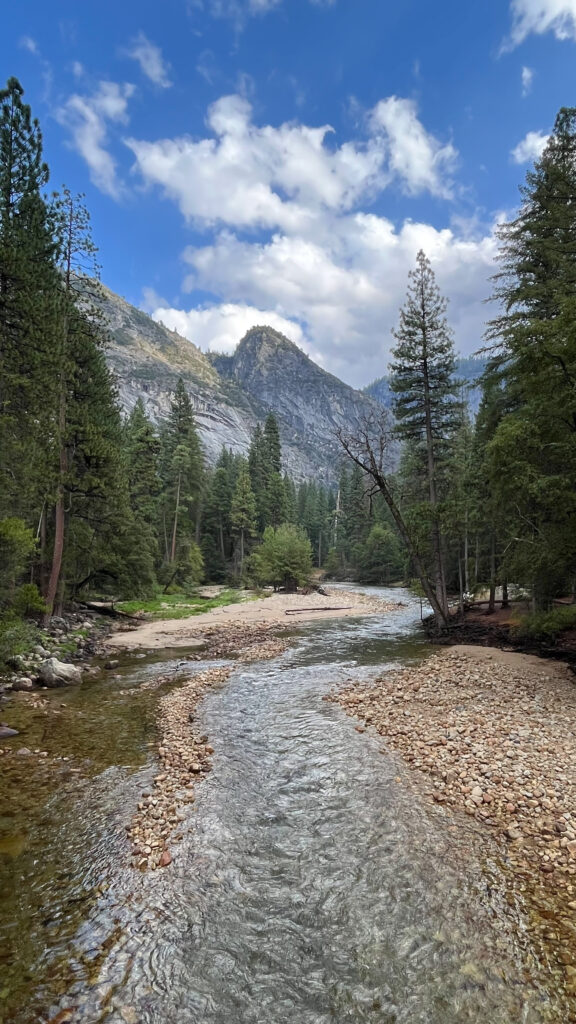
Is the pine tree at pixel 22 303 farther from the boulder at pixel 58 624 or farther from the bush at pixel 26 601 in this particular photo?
the boulder at pixel 58 624

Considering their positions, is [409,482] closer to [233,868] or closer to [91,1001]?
[233,868]

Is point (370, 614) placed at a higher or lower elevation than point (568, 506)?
lower

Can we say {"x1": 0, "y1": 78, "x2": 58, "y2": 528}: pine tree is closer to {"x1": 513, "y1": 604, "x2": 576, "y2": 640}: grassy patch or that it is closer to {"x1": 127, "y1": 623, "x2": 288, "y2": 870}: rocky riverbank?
{"x1": 127, "y1": 623, "x2": 288, "y2": 870}: rocky riverbank

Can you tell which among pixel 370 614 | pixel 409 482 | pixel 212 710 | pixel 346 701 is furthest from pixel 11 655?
pixel 370 614

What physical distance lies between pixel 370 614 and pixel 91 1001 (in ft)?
90.4

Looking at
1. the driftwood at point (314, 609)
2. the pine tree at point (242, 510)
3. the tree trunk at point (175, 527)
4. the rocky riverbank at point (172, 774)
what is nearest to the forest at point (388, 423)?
the rocky riverbank at point (172, 774)

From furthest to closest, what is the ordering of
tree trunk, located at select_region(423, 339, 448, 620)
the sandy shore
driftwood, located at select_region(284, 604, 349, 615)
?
driftwood, located at select_region(284, 604, 349, 615) → the sandy shore → tree trunk, located at select_region(423, 339, 448, 620)

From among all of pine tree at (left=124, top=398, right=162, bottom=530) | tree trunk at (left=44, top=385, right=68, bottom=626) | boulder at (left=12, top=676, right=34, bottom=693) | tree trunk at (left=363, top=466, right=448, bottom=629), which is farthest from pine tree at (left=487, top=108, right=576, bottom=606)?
pine tree at (left=124, top=398, right=162, bottom=530)

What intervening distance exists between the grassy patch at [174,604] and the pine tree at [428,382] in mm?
16615

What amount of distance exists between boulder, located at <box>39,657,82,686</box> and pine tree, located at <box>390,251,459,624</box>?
49.0 ft

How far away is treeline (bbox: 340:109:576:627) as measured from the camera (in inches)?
417

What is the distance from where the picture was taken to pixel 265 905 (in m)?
4.34

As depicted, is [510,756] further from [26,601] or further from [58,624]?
[58,624]

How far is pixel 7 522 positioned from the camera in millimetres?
12305
